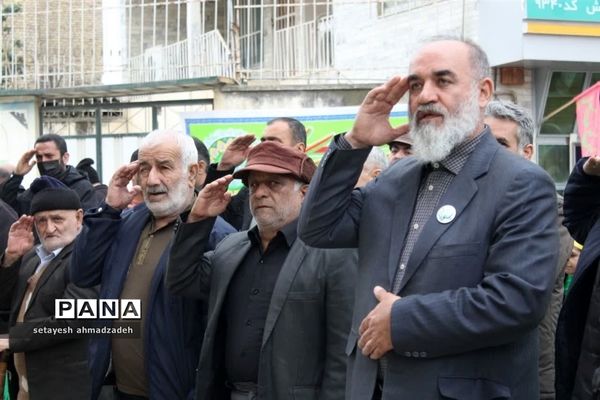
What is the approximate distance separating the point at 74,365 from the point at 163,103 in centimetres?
614

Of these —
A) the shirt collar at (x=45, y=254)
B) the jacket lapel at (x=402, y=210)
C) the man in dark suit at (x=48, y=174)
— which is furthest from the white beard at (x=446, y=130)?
the man in dark suit at (x=48, y=174)

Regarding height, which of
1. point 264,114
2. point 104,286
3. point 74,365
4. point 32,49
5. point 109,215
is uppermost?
point 32,49

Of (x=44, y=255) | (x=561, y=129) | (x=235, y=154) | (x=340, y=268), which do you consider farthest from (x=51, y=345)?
(x=561, y=129)

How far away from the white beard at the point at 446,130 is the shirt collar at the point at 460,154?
1.2 inches

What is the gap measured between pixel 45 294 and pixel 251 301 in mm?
1594

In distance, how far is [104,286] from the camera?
4633mm

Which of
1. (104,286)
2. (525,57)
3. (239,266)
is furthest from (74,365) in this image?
(525,57)

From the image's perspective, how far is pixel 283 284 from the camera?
388 cm

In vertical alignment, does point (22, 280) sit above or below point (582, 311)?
below

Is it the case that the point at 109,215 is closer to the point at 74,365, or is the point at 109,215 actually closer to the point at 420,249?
the point at 74,365

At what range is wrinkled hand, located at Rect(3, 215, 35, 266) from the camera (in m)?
5.25

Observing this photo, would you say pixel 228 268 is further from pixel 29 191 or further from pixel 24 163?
pixel 24 163

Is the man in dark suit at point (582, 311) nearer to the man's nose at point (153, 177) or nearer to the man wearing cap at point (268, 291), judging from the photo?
the man wearing cap at point (268, 291)

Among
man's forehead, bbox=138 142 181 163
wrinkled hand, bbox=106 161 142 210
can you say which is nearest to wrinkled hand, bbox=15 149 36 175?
wrinkled hand, bbox=106 161 142 210
